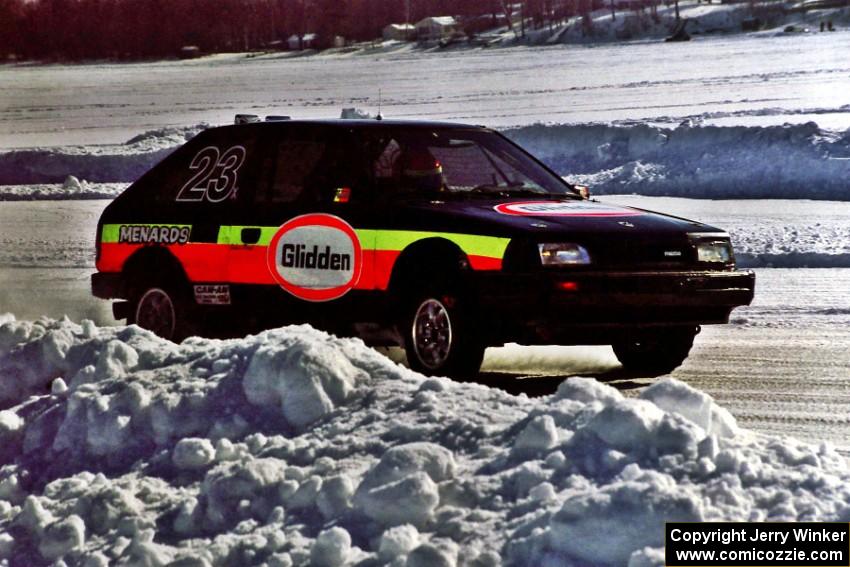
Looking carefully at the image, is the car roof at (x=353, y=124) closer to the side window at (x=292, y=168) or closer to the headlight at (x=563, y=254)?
the side window at (x=292, y=168)

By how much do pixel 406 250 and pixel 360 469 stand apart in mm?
3029

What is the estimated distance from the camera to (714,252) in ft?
29.5

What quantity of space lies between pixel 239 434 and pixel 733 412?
294 centimetres

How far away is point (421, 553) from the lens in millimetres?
5246

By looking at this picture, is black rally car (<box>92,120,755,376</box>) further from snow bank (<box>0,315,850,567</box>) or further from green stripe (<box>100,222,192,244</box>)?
snow bank (<box>0,315,850,567</box>)

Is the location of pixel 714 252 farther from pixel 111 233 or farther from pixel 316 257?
pixel 111 233

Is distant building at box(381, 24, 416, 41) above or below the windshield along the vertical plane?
above

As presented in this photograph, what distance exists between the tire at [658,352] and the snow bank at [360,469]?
2.81 meters

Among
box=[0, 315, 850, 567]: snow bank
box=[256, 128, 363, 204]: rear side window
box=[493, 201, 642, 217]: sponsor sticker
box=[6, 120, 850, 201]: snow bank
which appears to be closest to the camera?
box=[0, 315, 850, 567]: snow bank

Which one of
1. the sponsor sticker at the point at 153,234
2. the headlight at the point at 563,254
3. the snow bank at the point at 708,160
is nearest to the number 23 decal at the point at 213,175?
the sponsor sticker at the point at 153,234

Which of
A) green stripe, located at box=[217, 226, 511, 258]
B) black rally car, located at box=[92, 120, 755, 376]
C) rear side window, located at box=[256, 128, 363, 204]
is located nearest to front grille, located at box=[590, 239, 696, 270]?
black rally car, located at box=[92, 120, 755, 376]

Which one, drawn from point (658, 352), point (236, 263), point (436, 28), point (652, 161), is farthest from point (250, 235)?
point (436, 28)

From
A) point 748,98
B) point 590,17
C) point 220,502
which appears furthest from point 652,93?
point 220,502

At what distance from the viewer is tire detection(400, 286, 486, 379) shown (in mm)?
8539
